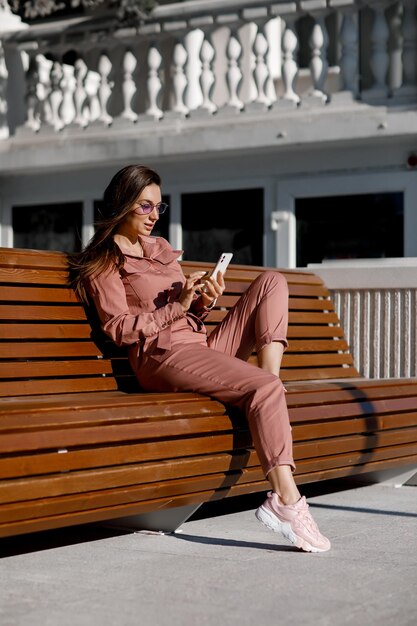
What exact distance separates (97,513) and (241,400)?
2.60ft

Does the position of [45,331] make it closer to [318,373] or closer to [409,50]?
[318,373]

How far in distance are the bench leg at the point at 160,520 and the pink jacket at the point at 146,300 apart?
0.65 m

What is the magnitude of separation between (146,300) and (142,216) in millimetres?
363

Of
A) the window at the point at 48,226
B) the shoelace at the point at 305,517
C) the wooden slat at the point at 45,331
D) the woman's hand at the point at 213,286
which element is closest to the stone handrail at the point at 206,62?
the window at the point at 48,226

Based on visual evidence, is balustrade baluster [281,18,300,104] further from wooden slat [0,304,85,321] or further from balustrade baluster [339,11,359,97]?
wooden slat [0,304,85,321]

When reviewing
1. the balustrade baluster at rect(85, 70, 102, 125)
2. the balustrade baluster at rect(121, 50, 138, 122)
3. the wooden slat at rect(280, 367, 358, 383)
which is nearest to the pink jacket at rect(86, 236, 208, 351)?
the wooden slat at rect(280, 367, 358, 383)

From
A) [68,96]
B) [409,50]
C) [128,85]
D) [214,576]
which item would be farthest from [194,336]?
[68,96]

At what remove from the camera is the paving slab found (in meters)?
3.70

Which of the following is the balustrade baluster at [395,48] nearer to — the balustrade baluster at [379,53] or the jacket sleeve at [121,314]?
the balustrade baluster at [379,53]

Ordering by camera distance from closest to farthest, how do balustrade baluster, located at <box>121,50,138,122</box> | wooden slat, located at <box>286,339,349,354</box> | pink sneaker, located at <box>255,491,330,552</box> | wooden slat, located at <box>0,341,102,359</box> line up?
pink sneaker, located at <box>255,491,330,552</box> → wooden slat, located at <box>0,341,102,359</box> → wooden slat, located at <box>286,339,349,354</box> → balustrade baluster, located at <box>121,50,138,122</box>

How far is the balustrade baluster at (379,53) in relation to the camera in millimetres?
11273

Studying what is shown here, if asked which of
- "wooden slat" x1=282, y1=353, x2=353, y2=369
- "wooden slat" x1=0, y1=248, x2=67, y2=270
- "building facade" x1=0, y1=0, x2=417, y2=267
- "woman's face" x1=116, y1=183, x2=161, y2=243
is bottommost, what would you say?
"wooden slat" x1=282, y1=353, x2=353, y2=369

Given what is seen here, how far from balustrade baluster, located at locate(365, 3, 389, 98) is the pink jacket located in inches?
236

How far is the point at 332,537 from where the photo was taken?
16.8ft
